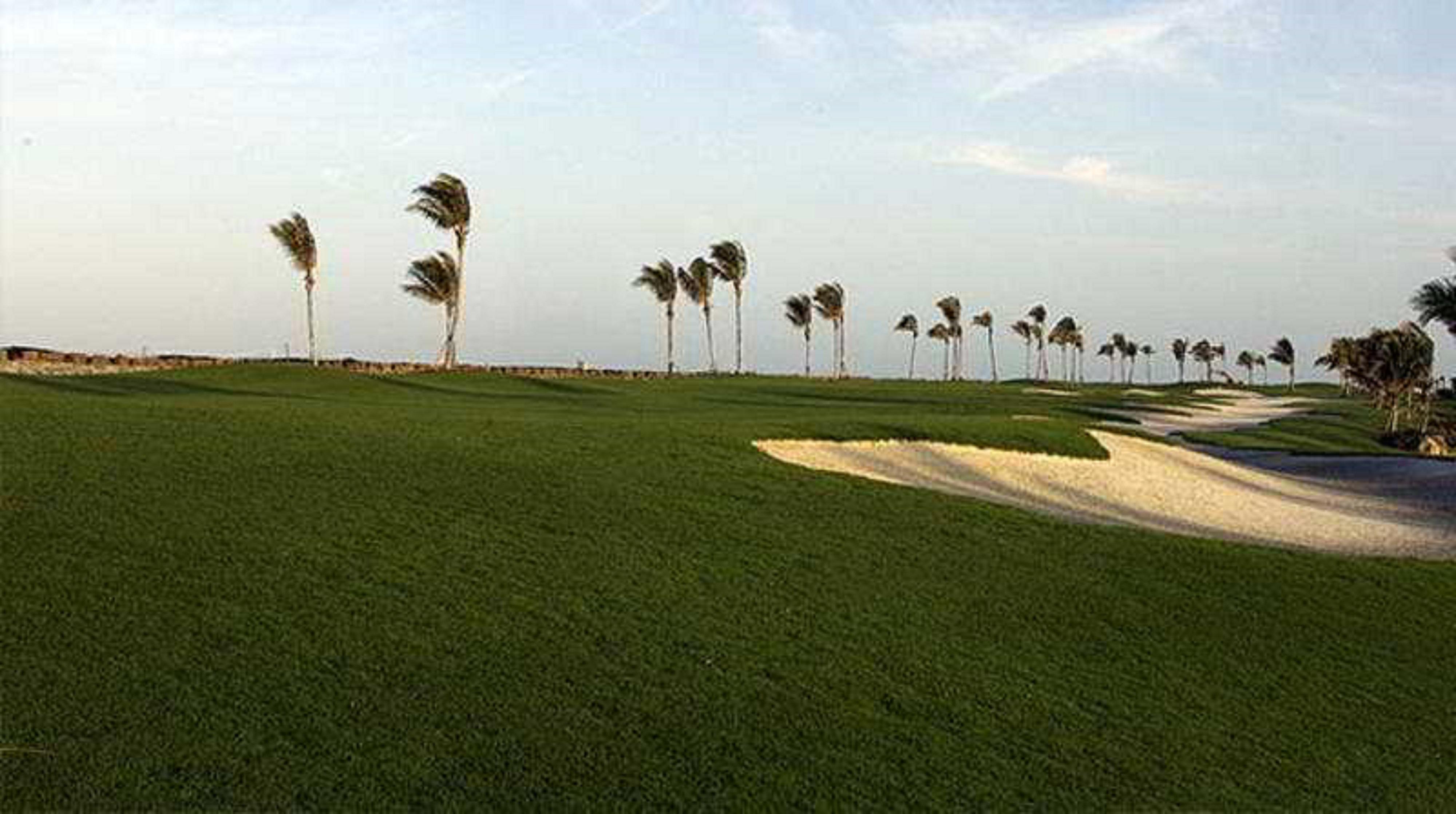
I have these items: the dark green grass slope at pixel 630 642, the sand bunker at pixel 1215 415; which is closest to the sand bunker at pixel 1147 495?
the dark green grass slope at pixel 630 642

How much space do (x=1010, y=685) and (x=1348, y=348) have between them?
9404 cm

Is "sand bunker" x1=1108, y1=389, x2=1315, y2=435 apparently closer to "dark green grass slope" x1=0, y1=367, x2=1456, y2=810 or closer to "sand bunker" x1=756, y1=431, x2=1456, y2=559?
"sand bunker" x1=756, y1=431, x2=1456, y2=559

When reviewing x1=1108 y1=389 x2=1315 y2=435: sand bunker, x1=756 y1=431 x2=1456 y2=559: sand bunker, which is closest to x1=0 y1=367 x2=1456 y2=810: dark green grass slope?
x1=756 y1=431 x2=1456 y2=559: sand bunker

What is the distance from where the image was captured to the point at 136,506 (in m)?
14.9

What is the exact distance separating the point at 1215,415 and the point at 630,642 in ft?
283

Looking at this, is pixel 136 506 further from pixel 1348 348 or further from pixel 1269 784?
pixel 1348 348

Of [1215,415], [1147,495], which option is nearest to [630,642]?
[1147,495]

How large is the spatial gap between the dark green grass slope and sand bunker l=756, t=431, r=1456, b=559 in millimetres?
5163

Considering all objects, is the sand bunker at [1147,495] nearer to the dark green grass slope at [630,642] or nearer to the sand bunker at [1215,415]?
the dark green grass slope at [630,642]

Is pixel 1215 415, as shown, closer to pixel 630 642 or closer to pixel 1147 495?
pixel 1147 495

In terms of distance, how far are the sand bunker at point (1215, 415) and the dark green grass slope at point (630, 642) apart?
40865mm

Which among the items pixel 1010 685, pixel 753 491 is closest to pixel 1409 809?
pixel 1010 685

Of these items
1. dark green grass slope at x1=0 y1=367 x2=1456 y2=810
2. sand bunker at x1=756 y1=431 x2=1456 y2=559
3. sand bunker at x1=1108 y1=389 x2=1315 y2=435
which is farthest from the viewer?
sand bunker at x1=1108 y1=389 x2=1315 y2=435

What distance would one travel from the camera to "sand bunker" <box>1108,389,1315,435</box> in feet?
236
